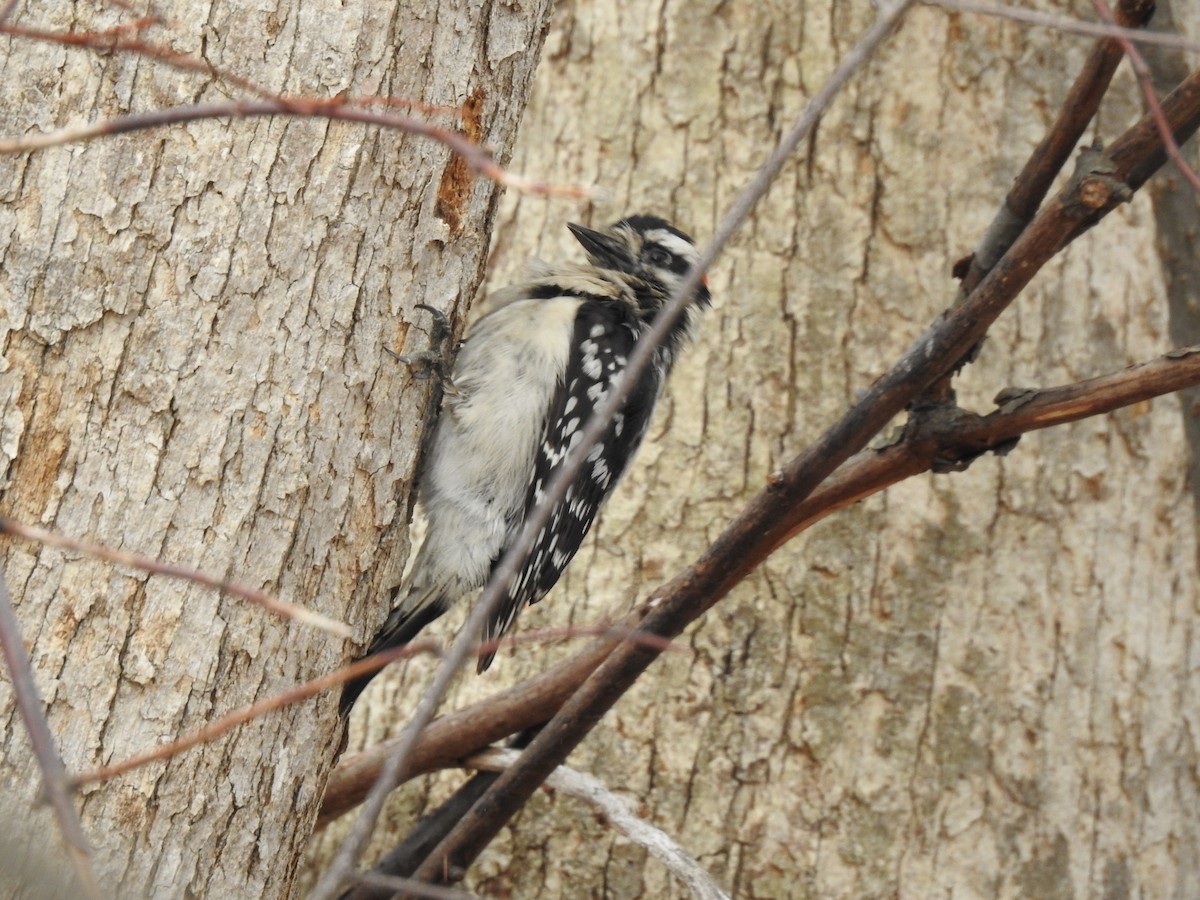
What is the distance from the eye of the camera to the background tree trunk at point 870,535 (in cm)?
354

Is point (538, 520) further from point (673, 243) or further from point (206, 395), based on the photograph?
point (673, 243)

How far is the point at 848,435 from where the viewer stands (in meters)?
2.49

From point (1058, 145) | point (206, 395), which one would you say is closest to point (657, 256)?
point (1058, 145)

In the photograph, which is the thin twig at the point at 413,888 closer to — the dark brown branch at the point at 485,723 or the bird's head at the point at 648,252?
the dark brown branch at the point at 485,723

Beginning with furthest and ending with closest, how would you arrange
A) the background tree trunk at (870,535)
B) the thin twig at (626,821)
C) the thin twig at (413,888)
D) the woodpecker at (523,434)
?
the background tree trunk at (870,535), the woodpecker at (523,434), the thin twig at (626,821), the thin twig at (413,888)

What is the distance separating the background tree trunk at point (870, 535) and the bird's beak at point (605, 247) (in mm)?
409

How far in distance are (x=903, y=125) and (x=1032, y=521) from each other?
4.49 ft

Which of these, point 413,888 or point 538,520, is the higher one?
point 538,520

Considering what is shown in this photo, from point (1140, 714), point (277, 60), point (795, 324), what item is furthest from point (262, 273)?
point (1140, 714)

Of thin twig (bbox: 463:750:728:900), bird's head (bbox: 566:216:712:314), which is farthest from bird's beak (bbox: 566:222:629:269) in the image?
thin twig (bbox: 463:750:728:900)

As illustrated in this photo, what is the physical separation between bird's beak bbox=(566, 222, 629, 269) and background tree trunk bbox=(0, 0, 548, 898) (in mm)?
1236

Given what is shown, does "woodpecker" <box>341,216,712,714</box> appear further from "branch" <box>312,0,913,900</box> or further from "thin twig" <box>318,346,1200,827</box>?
"branch" <box>312,0,913,900</box>

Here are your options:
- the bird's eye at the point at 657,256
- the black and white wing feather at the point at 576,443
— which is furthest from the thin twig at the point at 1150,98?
the bird's eye at the point at 657,256

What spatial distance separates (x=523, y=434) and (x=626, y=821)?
1.06m
